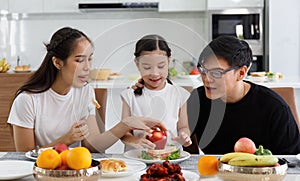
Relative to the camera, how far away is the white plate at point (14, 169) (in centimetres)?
161

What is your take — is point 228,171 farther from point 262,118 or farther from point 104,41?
point 262,118

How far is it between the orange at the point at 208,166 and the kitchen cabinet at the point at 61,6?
11.6 feet

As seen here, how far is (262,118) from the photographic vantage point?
227cm

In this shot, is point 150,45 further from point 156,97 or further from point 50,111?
point 50,111

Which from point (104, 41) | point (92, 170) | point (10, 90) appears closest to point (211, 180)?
point (92, 170)

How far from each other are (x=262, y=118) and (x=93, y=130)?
75cm

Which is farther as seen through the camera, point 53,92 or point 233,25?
point 233,25

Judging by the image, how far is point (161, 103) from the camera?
1794 mm

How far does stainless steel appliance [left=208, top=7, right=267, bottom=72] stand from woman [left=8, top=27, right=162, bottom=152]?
2.55 meters

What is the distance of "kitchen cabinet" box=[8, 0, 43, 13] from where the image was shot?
4905 mm

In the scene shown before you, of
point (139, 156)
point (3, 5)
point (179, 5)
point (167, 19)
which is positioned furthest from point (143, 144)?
point (3, 5)

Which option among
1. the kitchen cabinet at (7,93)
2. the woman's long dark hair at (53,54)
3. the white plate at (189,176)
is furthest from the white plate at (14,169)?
the kitchen cabinet at (7,93)

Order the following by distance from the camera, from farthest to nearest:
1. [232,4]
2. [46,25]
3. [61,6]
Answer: [46,25] < [61,6] < [232,4]

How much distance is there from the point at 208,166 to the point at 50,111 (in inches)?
38.5
